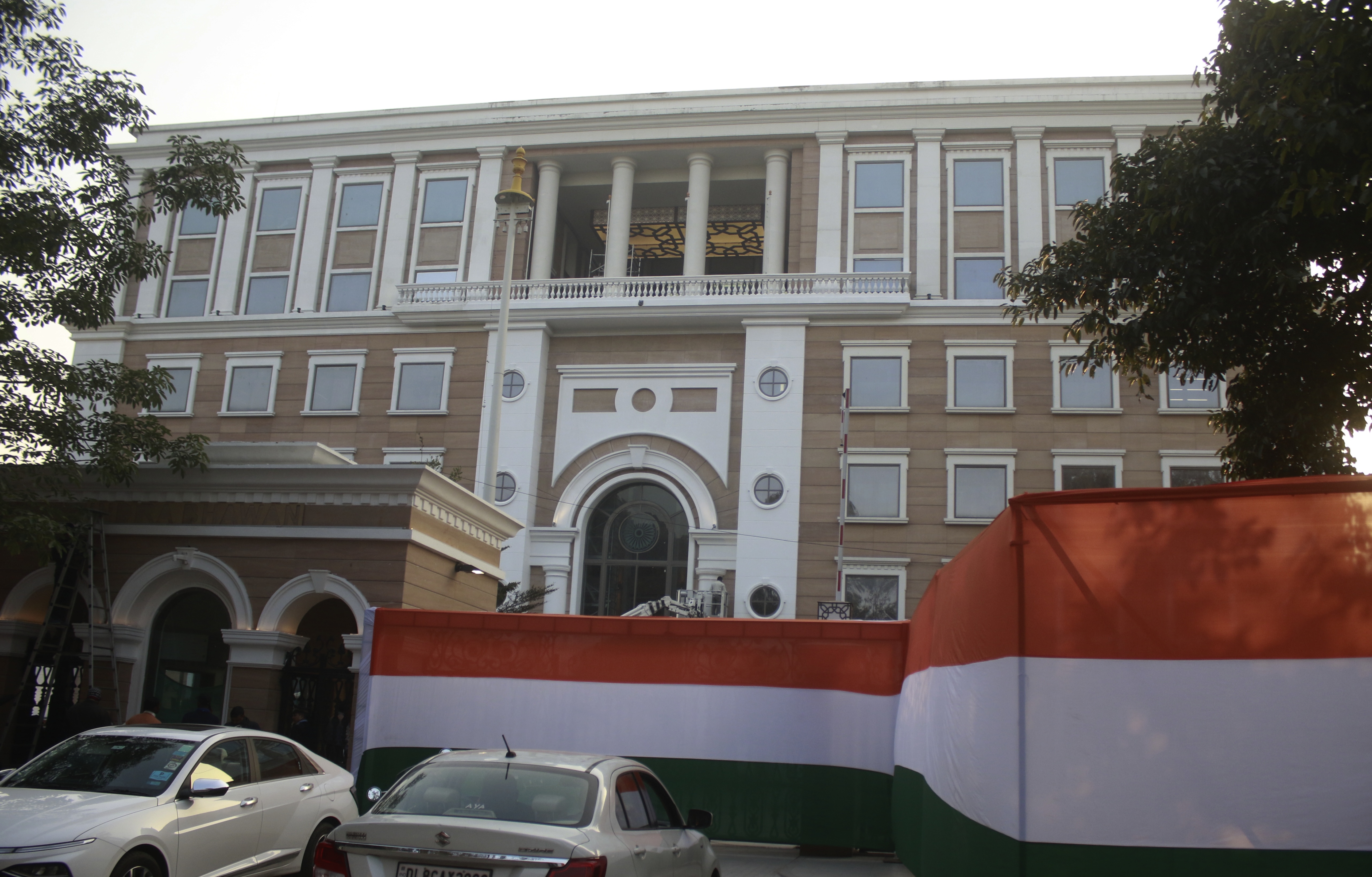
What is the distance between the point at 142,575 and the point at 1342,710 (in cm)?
1581

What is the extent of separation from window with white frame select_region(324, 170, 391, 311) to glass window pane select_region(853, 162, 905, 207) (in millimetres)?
16338

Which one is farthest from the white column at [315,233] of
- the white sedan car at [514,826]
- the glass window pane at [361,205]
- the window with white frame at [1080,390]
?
the white sedan car at [514,826]

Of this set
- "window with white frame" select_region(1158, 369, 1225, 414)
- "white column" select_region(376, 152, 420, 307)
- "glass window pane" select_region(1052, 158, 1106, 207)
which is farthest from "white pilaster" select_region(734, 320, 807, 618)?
"white column" select_region(376, 152, 420, 307)

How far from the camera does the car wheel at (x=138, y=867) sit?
25.0ft

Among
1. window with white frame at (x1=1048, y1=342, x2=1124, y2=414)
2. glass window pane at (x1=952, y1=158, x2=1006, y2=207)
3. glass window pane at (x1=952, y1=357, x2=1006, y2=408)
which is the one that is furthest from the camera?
glass window pane at (x1=952, y1=158, x2=1006, y2=207)

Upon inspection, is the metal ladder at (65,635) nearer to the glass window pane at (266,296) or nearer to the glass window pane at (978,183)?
the glass window pane at (266,296)

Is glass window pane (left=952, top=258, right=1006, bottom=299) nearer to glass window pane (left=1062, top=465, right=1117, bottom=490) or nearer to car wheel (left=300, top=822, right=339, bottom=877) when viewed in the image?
glass window pane (left=1062, top=465, right=1117, bottom=490)

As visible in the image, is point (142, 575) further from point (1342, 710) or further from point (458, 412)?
point (458, 412)

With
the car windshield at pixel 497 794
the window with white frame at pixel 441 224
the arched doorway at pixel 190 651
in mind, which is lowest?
the car windshield at pixel 497 794

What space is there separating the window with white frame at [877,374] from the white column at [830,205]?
8.71 feet

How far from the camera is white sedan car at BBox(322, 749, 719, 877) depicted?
583 cm

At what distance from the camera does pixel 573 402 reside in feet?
112

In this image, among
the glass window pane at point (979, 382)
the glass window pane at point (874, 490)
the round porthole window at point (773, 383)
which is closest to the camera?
the glass window pane at point (874, 490)

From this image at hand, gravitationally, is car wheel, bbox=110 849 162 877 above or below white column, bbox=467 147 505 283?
below
